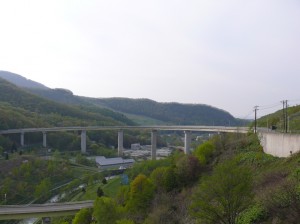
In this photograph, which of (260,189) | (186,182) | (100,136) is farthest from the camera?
(100,136)

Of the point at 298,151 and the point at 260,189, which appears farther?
the point at 298,151

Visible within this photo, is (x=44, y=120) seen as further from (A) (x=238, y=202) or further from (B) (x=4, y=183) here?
(A) (x=238, y=202)

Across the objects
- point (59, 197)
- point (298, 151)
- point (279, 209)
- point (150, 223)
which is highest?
point (298, 151)

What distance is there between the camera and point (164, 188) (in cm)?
3216

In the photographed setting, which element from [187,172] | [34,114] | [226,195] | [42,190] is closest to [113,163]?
[42,190]

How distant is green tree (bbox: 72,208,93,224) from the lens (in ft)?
103

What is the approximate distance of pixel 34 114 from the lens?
10875 centimetres

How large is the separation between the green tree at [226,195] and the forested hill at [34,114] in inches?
3072

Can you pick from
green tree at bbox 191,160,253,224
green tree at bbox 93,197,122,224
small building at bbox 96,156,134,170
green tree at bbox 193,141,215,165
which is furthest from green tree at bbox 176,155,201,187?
small building at bbox 96,156,134,170

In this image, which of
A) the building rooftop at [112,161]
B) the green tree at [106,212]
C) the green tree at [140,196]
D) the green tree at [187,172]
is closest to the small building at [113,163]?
the building rooftop at [112,161]

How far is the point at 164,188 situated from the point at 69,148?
59887 millimetres

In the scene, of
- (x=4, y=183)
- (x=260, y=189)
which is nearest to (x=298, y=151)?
(x=260, y=189)

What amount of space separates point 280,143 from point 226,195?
42.9 feet

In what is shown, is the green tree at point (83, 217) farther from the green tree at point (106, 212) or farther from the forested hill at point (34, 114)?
the forested hill at point (34, 114)
